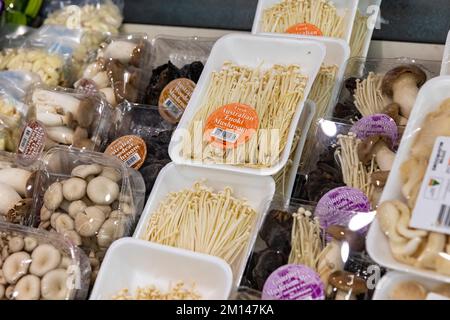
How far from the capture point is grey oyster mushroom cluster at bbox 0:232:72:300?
152 centimetres

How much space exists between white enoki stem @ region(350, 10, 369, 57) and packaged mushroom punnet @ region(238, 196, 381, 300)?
730 millimetres

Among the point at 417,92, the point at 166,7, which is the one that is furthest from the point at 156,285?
the point at 166,7

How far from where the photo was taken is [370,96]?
6.09ft

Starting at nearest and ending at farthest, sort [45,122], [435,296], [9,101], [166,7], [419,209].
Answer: [435,296], [419,209], [45,122], [9,101], [166,7]

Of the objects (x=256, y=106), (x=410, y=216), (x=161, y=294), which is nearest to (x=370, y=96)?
(x=256, y=106)

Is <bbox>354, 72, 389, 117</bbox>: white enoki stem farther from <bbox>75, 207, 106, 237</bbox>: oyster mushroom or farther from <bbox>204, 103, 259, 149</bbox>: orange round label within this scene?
<bbox>75, 207, 106, 237</bbox>: oyster mushroom

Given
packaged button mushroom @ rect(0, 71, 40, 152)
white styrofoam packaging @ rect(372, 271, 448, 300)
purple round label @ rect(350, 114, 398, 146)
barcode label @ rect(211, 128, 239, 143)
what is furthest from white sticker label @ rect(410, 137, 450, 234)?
packaged button mushroom @ rect(0, 71, 40, 152)

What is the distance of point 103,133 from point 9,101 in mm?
425

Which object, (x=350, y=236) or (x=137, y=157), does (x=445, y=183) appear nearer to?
(x=350, y=236)

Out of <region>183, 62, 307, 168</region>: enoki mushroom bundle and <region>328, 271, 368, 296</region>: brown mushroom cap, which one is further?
<region>183, 62, 307, 168</region>: enoki mushroom bundle

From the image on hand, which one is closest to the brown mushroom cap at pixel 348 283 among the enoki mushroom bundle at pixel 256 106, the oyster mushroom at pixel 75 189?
the enoki mushroom bundle at pixel 256 106

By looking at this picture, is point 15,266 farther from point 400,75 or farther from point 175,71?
point 400,75

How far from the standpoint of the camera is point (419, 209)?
1397 millimetres

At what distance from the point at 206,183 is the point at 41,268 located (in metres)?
0.53
